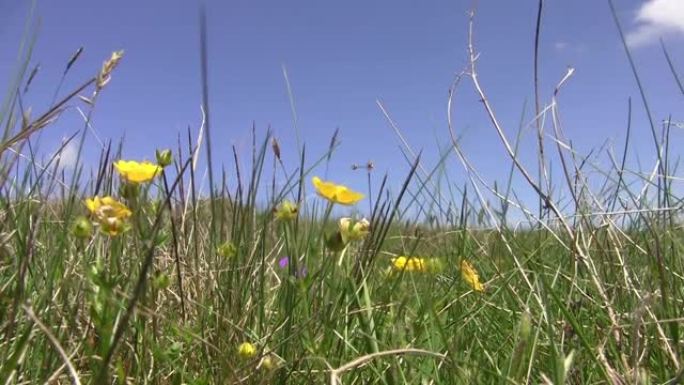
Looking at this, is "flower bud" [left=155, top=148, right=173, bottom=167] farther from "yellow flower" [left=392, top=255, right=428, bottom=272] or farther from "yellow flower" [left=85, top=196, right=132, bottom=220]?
"yellow flower" [left=392, top=255, right=428, bottom=272]

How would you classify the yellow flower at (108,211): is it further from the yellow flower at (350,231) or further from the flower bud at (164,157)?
the yellow flower at (350,231)

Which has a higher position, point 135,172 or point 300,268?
point 135,172

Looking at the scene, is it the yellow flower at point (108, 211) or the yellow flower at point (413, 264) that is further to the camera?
the yellow flower at point (413, 264)

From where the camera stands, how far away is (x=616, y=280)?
45.9 inches

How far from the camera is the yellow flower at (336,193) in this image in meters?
1.09

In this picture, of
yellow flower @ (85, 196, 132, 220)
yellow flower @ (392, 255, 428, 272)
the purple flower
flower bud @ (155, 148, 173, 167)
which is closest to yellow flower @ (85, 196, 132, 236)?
yellow flower @ (85, 196, 132, 220)

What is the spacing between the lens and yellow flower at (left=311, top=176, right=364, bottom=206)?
109cm

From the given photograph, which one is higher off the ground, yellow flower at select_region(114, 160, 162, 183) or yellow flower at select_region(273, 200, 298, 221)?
yellow flower at select_region(114, 160, 162, 183)

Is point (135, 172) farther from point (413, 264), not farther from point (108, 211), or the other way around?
point (413, 264)

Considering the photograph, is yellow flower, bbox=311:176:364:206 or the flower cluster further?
yellow flower, bbox=311:176:364:206

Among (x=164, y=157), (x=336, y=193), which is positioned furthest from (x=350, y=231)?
(x=164, y=157)

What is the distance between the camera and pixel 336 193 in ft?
3.63

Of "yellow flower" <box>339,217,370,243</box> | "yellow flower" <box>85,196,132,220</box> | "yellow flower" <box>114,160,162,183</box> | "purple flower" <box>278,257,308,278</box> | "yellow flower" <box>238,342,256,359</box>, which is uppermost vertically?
"yellow flower" <box>114,160,162,183</box>

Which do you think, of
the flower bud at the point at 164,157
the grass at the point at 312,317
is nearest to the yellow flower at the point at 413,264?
the grass at the point at 312,317
